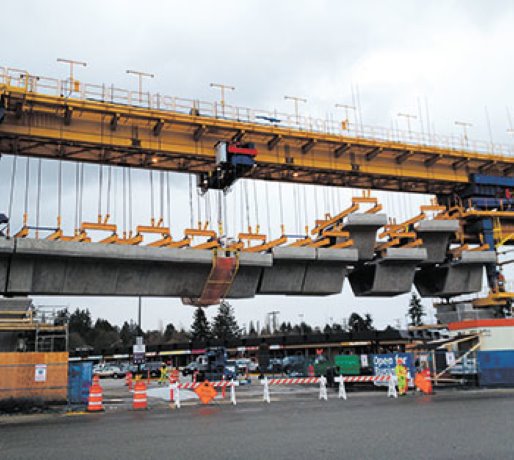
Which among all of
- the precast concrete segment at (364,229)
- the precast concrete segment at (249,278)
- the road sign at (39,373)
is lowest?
the road sign at (39,373)

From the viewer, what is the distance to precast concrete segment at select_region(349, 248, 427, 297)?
1180 inches

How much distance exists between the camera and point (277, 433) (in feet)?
35.5

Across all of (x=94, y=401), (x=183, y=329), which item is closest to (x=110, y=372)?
(x=94, y=401)

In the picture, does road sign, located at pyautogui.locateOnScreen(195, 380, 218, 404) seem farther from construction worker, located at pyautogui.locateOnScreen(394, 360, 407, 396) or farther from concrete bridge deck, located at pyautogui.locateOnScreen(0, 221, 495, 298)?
concrete bridge deck, located at pyautogui.locateOnScreen(0, 221, 495, 298)

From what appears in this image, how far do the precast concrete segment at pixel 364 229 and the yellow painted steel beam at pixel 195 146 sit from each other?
290cm

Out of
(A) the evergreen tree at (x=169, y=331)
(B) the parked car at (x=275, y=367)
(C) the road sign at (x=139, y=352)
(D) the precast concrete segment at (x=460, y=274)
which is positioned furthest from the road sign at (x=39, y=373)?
(A) the evergreen tree at (x=169, y=331)

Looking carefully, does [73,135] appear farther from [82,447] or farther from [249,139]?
[82,447]

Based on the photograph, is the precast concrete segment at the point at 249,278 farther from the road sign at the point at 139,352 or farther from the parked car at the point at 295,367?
the parked car at the point at 295,367

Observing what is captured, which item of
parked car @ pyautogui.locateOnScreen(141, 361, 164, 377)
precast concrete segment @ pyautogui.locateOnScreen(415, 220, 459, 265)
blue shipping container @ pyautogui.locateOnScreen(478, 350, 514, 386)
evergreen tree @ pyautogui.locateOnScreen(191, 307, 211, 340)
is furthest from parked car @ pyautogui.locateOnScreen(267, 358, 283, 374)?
evergreen tree @ pyautogui.locateOnScreen(191, 307, 211, 340)

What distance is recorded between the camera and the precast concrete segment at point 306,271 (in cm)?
2744

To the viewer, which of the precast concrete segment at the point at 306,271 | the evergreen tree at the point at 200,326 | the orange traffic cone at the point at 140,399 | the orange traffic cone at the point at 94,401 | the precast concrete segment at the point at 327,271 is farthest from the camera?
the evergreen tree at the point at 200,326

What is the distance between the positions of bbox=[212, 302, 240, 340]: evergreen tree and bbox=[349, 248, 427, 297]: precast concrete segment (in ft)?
285

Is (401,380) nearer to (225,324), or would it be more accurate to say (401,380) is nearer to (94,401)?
(94,401)

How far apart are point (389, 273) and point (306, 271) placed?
5.30 m
